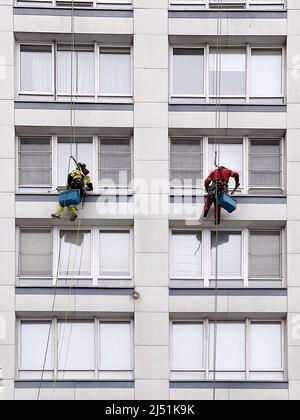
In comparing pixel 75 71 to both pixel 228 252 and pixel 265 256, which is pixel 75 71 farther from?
pixel 265 256

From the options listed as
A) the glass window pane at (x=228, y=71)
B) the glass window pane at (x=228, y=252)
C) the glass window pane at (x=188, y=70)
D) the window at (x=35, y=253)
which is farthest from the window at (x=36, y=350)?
the glass window pane at (x=228, y=71)

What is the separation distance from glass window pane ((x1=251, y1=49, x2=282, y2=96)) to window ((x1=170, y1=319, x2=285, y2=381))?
6.82m

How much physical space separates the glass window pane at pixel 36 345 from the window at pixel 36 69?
6764 millimetres

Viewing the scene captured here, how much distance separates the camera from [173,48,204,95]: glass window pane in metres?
23.9

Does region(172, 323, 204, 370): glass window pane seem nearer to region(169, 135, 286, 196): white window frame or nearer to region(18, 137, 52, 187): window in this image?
region(169, 135, 286, 196): white window frame

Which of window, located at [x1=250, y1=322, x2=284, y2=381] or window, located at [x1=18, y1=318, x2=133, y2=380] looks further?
window, located at [x1=250, y1=322, x2=284, y2=381]

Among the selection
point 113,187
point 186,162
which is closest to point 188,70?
point 186,162

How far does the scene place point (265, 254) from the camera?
77.4 feet

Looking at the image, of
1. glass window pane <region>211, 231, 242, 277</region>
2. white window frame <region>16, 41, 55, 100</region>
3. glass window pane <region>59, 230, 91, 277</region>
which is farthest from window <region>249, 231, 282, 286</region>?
white window frame <region>16, 41, 55, 100</region>

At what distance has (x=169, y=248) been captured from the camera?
23.3m

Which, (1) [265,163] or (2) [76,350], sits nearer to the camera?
(2) [76,350]

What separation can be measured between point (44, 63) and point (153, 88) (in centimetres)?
336

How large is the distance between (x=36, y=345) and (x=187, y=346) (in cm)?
431

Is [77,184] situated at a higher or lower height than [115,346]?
higher
